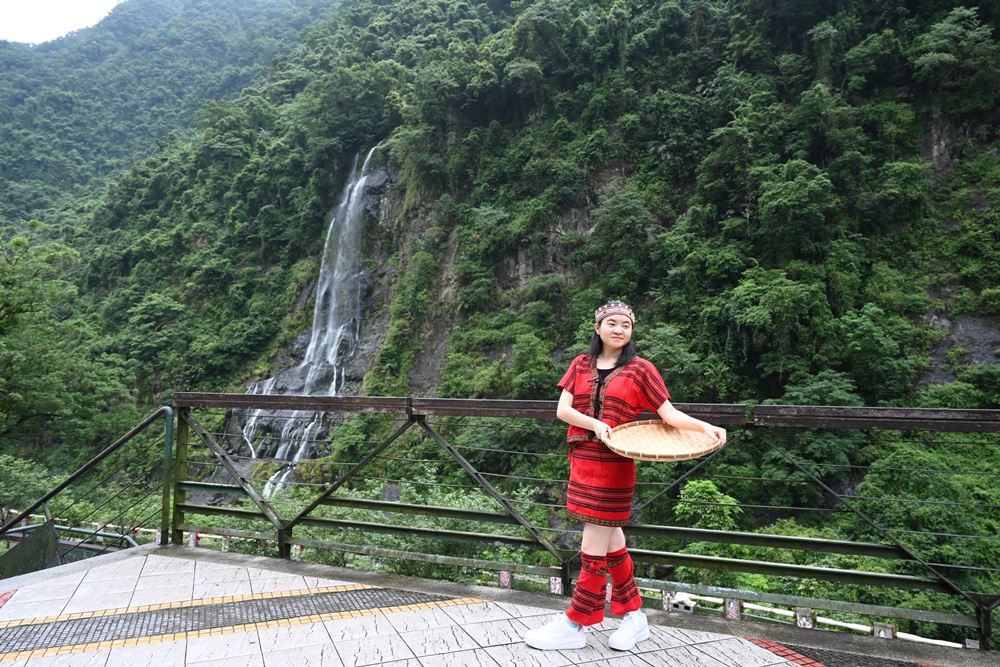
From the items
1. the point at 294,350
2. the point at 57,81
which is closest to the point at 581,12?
the point at 294,350

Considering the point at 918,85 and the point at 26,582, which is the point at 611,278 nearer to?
the point at 918,85

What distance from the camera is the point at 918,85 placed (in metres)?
14.0

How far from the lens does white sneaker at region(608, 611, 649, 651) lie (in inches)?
89.0

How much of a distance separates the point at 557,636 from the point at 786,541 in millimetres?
1129

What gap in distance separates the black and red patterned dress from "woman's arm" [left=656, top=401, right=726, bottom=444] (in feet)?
0.15

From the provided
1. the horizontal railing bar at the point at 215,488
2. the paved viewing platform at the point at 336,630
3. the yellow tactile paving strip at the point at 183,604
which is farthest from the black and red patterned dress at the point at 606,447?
the horizontal railing bar at the point at 215,488

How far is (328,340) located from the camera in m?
20.8

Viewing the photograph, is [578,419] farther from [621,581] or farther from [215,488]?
[215,488]

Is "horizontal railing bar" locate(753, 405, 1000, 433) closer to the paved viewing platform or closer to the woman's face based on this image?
the woman's face

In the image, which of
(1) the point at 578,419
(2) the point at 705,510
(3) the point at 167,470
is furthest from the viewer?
(2) the point at 705,510

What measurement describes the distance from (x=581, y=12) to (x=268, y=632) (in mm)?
21681

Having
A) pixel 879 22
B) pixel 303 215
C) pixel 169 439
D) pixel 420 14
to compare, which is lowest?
pixel 169 439

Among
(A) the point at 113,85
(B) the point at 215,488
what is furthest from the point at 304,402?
(A) the point at 113,85

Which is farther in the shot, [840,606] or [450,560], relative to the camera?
[450,560]
